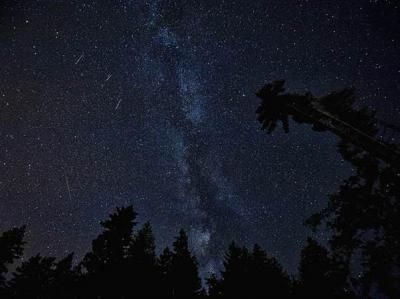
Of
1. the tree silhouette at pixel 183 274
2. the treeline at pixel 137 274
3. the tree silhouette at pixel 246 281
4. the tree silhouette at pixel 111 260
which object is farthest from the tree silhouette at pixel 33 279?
the tree silhouette at pixel 246 281

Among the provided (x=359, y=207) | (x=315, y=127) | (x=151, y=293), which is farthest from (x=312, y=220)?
(x=151, y=293)

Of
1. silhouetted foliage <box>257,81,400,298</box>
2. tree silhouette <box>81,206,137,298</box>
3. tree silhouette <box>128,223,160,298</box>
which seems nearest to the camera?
silhouetted foliage <box>257,81,400,298</box>

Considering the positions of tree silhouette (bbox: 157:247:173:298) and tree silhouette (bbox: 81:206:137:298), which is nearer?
tree silhouette (bbox: 81:206:137:298)

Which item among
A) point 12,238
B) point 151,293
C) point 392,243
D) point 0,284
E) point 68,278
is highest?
point 12,238

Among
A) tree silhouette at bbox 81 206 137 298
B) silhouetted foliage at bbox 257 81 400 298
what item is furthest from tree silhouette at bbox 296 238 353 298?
tree silhouette at bbox 81 206 137 298

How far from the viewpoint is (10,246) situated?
2606 centimetres

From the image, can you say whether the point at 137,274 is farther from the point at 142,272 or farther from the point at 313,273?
the point at 313,273

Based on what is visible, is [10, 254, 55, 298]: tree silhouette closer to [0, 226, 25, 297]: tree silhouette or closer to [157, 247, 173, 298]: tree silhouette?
[0, 226, 25, 297]: tree silhouette

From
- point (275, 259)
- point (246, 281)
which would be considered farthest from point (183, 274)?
point (275, 259)

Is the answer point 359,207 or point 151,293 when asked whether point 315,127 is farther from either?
point 151,293

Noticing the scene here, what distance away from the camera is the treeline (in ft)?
65.1

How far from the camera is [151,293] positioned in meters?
22.9

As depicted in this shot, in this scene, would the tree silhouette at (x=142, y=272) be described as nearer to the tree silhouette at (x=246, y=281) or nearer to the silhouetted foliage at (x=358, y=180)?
the tree silhouette at (x=246, y=281)

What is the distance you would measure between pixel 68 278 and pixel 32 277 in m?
6.15
